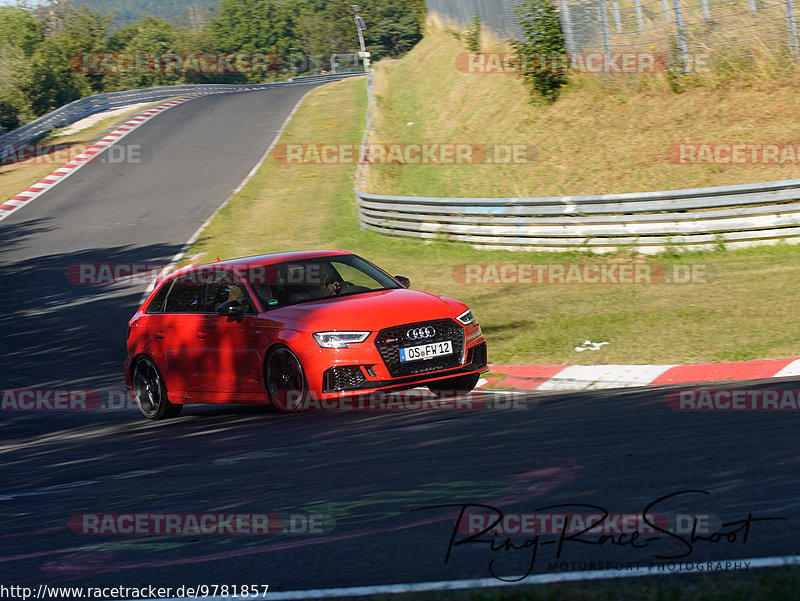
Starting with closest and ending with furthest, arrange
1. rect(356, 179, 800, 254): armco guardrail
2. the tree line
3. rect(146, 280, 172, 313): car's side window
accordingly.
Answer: rect(146, 280, 172, 313): car's side window
rect(356, 179, 800, 254): armco guardrail
the tree line

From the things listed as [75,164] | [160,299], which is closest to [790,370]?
[160,299]

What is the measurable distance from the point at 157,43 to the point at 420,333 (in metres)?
98.0

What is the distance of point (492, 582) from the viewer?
3.65 metres

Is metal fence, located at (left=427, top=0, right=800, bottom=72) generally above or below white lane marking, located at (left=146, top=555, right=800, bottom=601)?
above

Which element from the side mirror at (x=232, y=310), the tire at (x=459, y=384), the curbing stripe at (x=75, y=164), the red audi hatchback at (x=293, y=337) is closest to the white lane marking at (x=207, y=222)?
the red audi hatchback at (x=293, y=337)

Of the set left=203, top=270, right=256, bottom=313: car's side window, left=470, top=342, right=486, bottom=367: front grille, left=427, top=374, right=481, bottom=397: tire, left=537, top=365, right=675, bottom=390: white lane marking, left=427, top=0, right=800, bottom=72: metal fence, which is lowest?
left=537, top=365, right=675, bottom=390: white lane marking

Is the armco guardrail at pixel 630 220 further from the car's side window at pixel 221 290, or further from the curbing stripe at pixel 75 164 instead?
the curbing stripe at pixel 75 164

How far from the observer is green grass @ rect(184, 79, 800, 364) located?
34.4 ft

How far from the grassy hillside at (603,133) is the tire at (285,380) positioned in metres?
11.6

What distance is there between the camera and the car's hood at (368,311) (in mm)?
8453

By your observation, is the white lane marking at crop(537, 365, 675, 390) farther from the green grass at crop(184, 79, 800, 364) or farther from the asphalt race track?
the asphalt race track

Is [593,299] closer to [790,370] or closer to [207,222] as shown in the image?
[790,370]

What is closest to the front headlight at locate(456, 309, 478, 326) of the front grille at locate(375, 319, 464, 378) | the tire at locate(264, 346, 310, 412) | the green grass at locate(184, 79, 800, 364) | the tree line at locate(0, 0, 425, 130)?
the front grille at locate(375, 319, 464, 378)

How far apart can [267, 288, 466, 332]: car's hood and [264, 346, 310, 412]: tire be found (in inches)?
13.5
